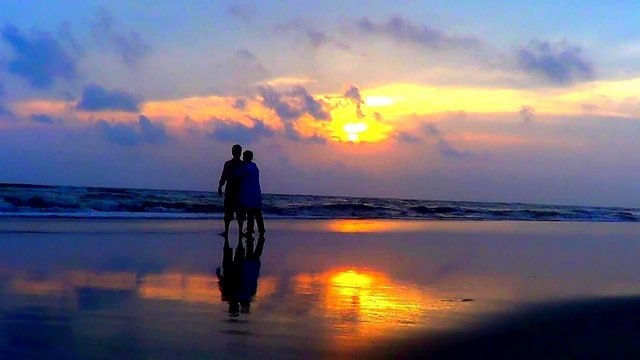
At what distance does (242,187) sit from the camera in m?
13.2

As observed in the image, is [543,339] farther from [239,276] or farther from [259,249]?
[259,249]

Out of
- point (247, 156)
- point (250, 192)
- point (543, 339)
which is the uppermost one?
point (247, 156)

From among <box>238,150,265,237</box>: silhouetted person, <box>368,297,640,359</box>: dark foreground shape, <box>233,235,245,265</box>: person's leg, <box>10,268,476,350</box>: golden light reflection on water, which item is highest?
<box>238,150,265,237</box>: silhouetted person

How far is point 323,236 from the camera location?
48.0ft

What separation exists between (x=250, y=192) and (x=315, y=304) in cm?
753

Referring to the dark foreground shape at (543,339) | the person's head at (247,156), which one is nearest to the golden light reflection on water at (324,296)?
the dark foreground shape at (543,339)

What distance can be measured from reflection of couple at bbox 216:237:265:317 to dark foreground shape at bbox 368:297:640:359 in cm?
158

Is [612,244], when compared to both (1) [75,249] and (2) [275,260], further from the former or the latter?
(1) [75,249]

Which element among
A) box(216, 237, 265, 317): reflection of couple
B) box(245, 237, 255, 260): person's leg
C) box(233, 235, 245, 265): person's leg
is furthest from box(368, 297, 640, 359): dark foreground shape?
box(245, 237, 255, 260): person's leg

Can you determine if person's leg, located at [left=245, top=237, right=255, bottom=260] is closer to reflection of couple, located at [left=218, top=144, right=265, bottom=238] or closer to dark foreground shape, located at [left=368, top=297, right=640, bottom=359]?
reflection of couple, located at [left=218, top=144, right=265, bottom=238]

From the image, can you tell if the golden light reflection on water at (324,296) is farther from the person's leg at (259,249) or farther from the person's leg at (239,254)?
the person's leg at (259,249)

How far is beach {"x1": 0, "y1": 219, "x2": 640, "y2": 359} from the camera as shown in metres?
4.29

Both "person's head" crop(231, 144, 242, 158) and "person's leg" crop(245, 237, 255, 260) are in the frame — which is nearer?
"person's leg" crop(245, 237, 255, 260)

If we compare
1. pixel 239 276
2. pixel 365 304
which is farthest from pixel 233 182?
pixel 365 304
